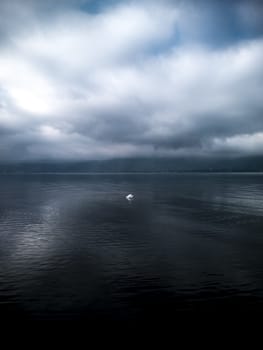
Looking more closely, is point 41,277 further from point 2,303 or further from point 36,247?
point 36,247

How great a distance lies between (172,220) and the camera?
81.5 meters

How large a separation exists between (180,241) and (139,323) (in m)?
32.0

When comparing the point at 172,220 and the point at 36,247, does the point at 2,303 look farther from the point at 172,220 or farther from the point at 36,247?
the point at 172,220

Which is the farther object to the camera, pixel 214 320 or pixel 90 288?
pixel 90 288

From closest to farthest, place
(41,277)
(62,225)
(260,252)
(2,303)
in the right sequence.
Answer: (2,303) < (41,277) < (260,252) < (62,225)

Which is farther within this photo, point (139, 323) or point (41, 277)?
point (41, 277)

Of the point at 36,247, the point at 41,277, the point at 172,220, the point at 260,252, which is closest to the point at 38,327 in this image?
the point at 41,277

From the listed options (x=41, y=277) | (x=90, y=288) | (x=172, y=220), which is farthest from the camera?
(x=172, y=220)

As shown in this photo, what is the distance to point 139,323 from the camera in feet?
91.4

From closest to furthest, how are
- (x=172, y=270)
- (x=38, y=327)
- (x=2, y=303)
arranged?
(x=38, y=327)
(x=2, y=303)
(x=172, y=270)

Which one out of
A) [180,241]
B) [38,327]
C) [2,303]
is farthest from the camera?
[180,241]

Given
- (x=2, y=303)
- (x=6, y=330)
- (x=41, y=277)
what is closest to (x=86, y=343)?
(x=6, y=330)

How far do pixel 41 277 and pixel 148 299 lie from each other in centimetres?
1696

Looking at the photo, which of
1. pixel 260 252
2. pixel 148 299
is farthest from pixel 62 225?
pixel 260 252
